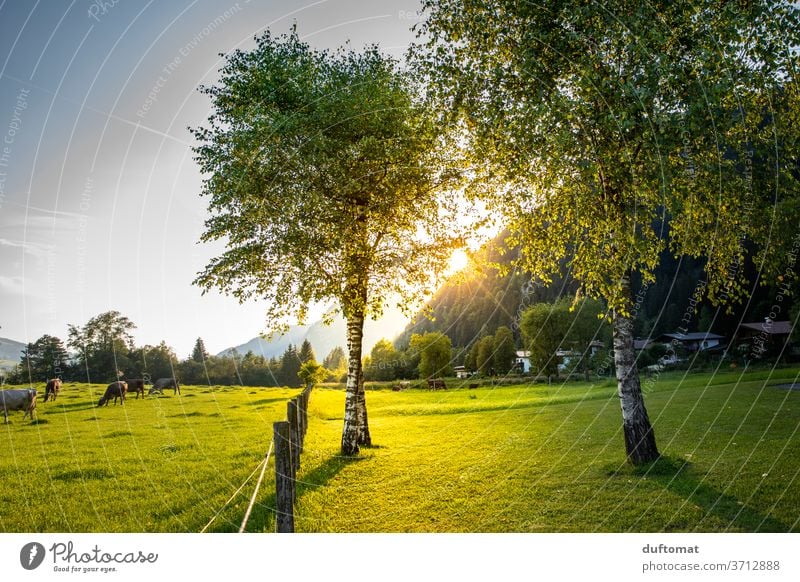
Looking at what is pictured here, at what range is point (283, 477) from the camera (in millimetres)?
5625

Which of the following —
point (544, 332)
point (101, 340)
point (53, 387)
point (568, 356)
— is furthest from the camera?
point (568, 356)

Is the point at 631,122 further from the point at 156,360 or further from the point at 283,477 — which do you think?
the point at 156,360

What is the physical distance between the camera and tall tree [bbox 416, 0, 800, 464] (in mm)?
7637

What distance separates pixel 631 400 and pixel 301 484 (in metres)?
7.08

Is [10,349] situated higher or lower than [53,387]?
higher

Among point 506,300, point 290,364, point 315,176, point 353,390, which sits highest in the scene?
point 315,176

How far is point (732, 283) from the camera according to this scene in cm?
Answer: 918

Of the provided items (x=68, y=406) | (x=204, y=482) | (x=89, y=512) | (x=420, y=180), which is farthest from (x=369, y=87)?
(x=68, y=406)

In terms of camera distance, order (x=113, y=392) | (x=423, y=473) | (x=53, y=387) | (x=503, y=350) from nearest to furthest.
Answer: (x=423, y=473)
(x=53, y=387)
(x=113, y=392)
(x=503, y=350)

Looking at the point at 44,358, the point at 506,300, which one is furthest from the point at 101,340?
the point at 506,300

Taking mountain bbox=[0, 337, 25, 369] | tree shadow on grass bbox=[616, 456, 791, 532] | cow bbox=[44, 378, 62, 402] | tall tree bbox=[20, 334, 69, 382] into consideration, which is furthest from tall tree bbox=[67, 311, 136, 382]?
tree shadow on grass bbox=[616, 456, 791, 532]

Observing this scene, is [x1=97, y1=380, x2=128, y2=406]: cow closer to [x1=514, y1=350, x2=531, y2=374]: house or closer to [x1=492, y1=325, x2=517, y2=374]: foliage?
[x1=492, y1=325, x2=517, y2=374]: foliage

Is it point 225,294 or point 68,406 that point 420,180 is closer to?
point 225,294

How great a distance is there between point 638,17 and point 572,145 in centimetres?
238
